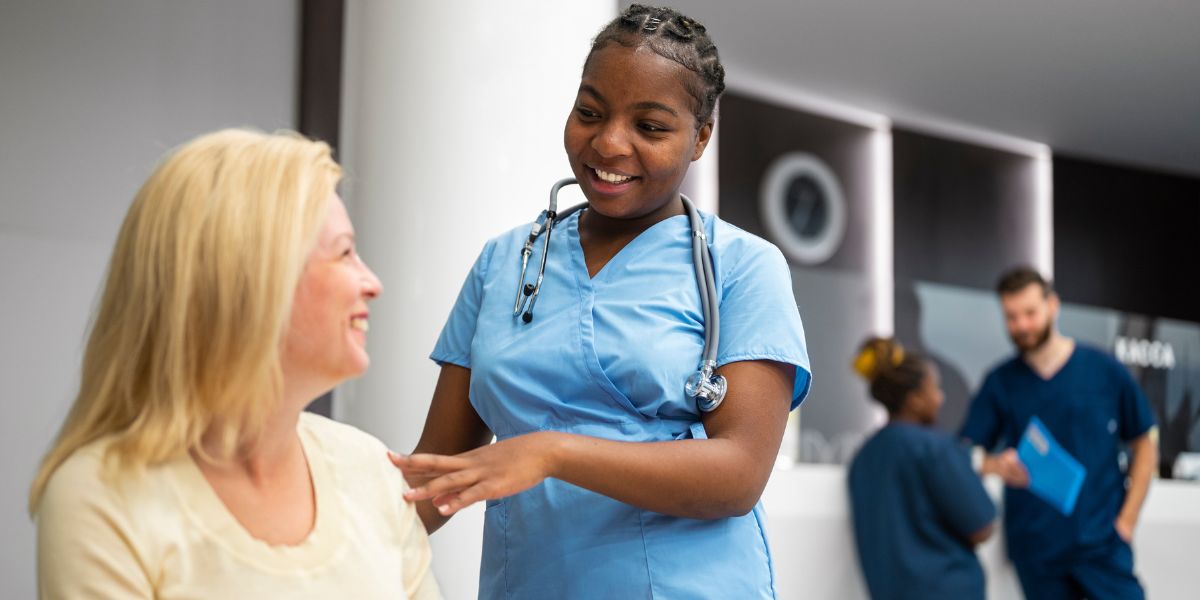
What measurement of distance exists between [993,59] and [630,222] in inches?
177

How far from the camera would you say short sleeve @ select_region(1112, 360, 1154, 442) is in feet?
12.4

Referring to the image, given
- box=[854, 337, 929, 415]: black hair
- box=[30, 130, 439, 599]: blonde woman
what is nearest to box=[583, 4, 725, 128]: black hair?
box=[30, 130, 439, 599]: blonde woman

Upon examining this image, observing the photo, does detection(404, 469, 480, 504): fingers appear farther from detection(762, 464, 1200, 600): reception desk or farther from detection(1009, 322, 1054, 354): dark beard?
detection(1009, 322, 1054, 354): dark beard

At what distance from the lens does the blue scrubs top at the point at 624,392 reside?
132 cm

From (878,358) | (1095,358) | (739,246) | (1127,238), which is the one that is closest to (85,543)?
(739,246)

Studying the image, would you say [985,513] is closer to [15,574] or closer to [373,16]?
[373,16]

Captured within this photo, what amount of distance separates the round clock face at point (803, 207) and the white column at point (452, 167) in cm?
375

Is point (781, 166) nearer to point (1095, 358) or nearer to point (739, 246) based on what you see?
point (1095, 358)

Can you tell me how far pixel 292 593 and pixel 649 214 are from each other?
0.64 metres

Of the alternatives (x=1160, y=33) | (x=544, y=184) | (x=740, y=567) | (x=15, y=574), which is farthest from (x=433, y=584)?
(x=1160, y=33)

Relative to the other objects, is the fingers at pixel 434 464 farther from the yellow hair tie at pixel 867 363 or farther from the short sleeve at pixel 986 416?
the short sleeve at pixel 986 416

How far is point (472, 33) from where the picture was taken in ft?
8.09

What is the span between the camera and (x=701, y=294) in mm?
1389

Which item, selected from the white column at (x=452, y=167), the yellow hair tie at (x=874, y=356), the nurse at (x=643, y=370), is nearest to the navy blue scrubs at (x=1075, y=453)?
the yellow hair tie at (x=874, y=356)
